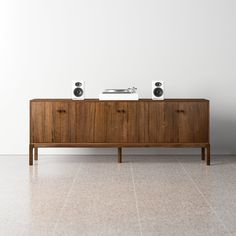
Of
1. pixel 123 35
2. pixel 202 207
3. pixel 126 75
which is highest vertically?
pixel 123 35

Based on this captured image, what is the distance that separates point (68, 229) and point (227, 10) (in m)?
3.80

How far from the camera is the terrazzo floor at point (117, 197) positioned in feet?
10.6

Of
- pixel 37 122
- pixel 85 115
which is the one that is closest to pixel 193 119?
pixel 85 115

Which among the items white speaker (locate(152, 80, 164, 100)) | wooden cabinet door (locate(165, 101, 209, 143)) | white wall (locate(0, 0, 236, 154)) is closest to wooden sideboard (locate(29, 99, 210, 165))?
wooden cabinet door (locate(165, 101, 209, 143))

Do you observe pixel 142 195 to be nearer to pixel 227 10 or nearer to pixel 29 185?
pixel 29 185

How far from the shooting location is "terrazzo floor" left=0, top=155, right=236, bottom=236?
10.6 feet

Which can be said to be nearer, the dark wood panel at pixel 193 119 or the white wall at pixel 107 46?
the dark wood panel at pixel 193 119

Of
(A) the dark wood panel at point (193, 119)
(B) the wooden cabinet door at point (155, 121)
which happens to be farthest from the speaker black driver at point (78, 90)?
(A) the dark wood panel at point (193, 119)

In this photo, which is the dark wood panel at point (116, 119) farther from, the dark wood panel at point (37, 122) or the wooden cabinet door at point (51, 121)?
the dark wood panel at point (37, 122)

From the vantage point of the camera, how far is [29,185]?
4.47 m

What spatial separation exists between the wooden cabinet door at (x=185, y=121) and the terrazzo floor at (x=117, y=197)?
0.94 ft

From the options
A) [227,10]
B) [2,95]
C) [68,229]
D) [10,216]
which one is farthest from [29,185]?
[227,10]

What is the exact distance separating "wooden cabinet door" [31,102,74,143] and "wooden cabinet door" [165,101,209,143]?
947 millimetres

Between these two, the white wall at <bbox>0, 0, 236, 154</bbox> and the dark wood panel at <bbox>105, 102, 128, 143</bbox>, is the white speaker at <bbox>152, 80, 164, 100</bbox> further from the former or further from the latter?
the white wall at <bbox>0, 0, 236, 154</bbox>
